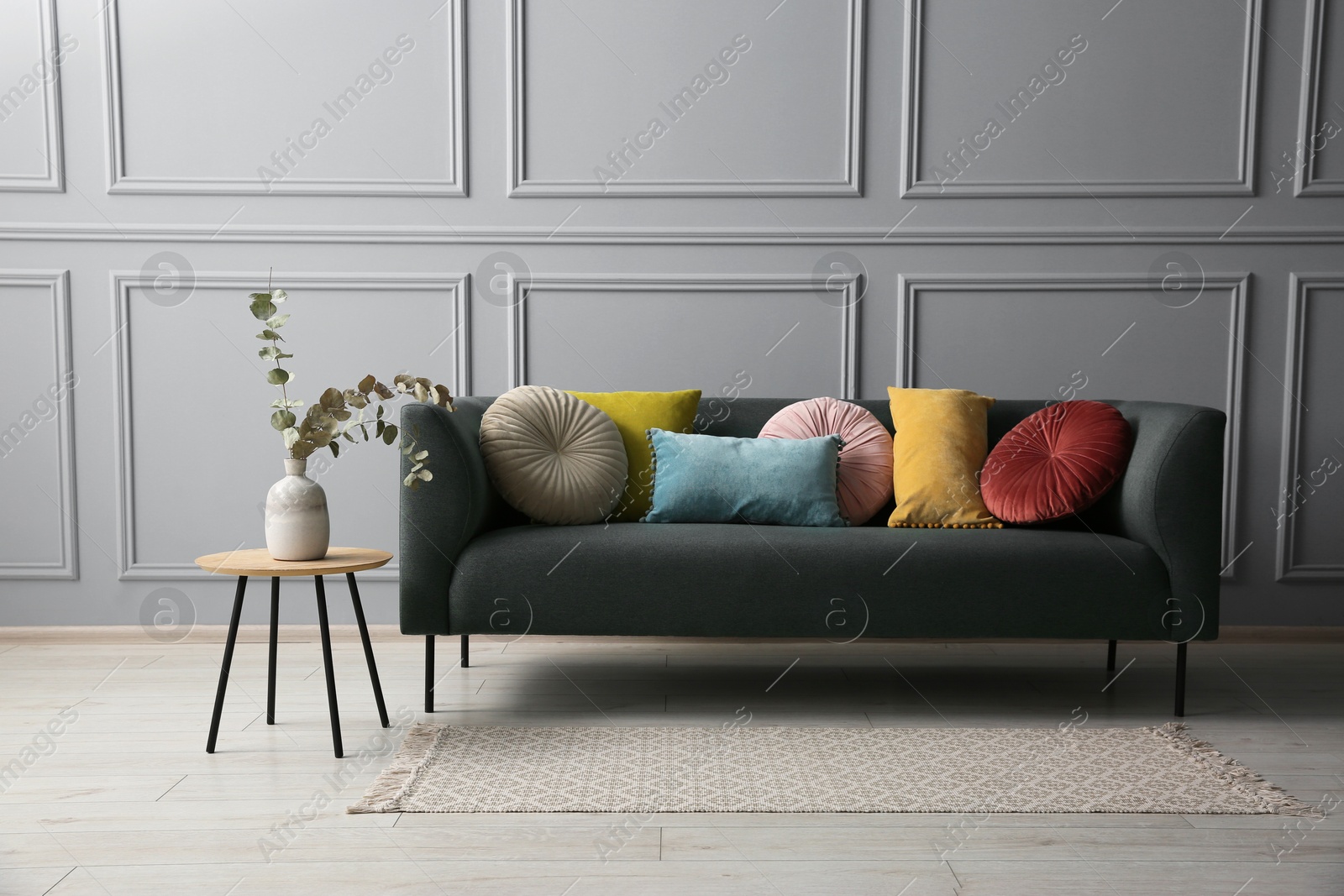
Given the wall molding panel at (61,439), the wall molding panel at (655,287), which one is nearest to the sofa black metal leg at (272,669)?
the wall molding panel at (655,287)

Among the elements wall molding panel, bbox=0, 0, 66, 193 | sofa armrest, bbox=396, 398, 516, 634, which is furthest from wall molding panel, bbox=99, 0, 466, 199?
sofa armrest, bbox=396, 398, 516, 634

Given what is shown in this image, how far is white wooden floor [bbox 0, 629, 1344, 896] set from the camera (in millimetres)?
1550

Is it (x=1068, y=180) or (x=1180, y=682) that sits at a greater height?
(x=1068, y=180)

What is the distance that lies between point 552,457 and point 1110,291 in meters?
1.88

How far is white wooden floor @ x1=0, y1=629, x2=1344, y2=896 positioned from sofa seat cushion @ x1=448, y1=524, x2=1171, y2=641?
24 cm

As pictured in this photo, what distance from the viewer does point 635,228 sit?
3188mm

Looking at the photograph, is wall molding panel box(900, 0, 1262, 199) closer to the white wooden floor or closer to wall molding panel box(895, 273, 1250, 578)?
wall molding panel box(895, 273, 1250, 578)

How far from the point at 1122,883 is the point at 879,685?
1136 mm

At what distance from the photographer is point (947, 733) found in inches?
87.8


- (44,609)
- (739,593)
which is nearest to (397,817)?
(739,593)

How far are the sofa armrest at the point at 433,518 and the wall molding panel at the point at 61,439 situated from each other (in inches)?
61.3

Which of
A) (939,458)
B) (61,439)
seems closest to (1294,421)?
(939,458)

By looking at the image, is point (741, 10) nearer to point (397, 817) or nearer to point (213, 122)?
point (213, 122)

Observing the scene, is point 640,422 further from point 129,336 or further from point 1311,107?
point 1311,107
